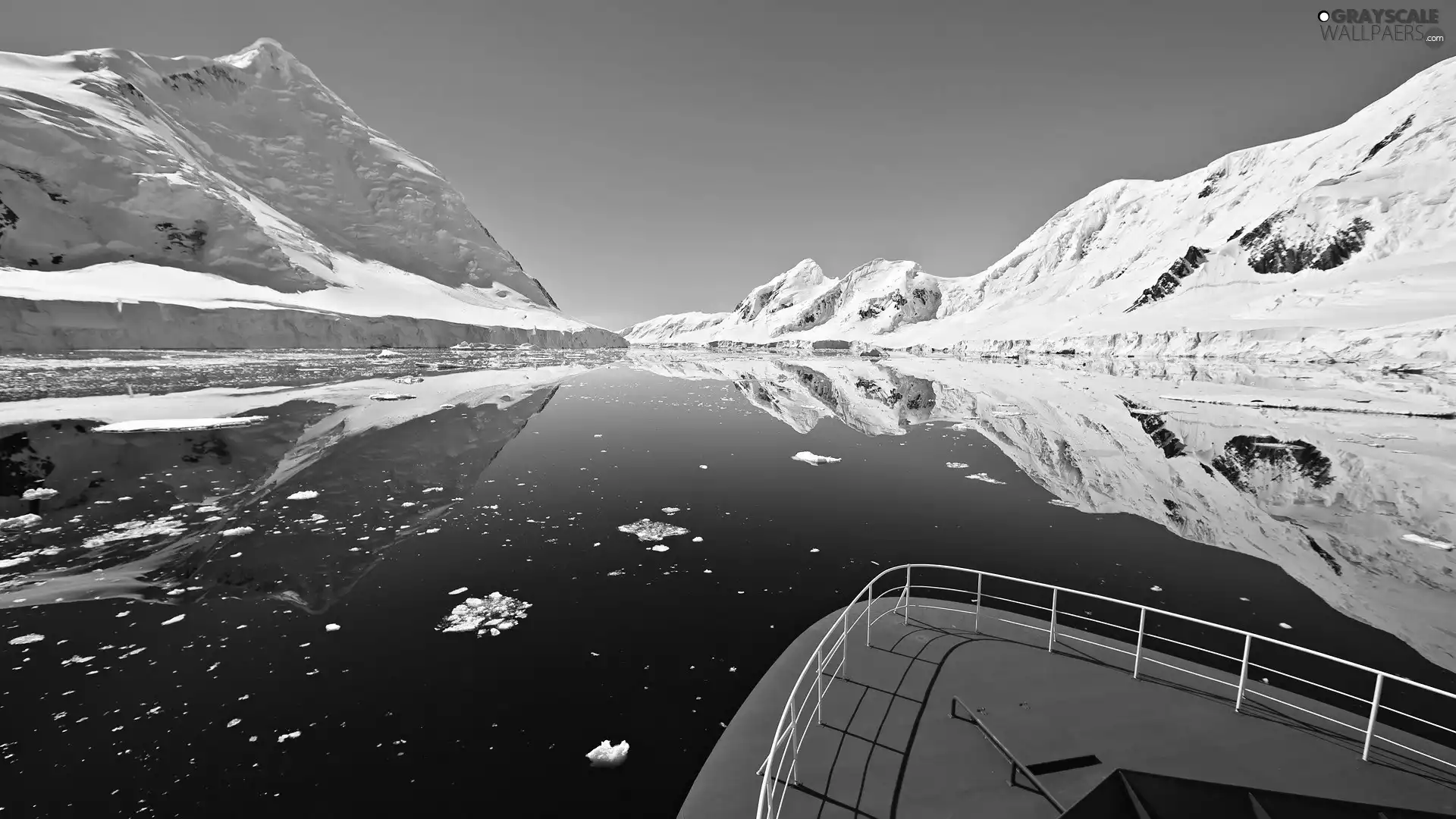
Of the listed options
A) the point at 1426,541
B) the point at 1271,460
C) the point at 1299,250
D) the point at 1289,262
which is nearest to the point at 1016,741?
the point at 1426,541

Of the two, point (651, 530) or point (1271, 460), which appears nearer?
point (651, 530)

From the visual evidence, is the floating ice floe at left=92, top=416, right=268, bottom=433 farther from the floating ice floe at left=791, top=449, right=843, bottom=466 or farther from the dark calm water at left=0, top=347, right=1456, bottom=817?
the floating ice floe at left=791, top=449, right=843, bottom=466

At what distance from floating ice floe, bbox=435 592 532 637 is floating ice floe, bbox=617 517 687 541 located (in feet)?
9.75

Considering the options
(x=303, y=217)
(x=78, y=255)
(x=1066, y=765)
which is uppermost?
(x=303, y=217)

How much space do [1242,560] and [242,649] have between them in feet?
52.8

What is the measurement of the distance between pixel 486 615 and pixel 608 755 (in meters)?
3.38

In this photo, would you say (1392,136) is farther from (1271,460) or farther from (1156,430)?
(1271,460)

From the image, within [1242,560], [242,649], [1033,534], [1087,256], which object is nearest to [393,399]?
[242,649]

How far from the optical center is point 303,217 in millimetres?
107938

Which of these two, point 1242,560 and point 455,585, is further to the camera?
point 1242,560

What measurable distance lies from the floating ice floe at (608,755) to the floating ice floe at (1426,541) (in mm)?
15628

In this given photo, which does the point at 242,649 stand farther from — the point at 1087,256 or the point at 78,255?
the point at 1087,256

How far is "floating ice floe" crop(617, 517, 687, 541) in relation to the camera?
1002 centimetres

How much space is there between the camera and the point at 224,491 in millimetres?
12109
